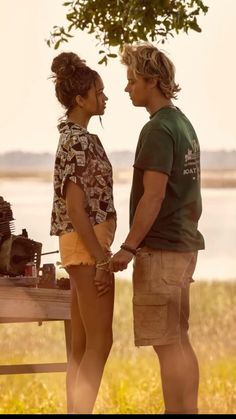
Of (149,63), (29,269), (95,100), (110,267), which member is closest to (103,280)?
(110,267)

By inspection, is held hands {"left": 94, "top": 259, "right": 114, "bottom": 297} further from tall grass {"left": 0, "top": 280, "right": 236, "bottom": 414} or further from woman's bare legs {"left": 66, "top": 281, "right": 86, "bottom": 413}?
tall grass {"left": 0, "top": 280, "right": 236, "bottom": 414}

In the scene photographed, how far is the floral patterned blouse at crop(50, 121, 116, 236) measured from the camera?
571cm

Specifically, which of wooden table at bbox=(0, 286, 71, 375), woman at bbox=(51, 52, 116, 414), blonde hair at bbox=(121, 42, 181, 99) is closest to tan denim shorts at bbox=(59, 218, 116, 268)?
woman at bbox=(51, 52, 116, 414)

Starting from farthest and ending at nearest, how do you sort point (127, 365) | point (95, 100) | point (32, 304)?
point (127, 365)
point (32, 304)
point (95, 100)

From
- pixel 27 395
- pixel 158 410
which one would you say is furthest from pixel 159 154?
pixel 27 395

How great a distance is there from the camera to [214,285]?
13.0 m

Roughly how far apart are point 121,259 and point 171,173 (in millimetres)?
510

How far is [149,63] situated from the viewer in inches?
221

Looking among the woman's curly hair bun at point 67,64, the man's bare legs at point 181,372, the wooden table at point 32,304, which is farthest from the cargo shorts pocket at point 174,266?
the wooden table at point 32,304

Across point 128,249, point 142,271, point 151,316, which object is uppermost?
point 128,249

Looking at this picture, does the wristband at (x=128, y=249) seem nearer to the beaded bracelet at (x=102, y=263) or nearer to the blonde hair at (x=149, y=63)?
the beaded bracelet at (x=102, y=263)

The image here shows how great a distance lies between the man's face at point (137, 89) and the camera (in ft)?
18.5

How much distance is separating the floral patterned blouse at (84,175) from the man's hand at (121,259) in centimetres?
31

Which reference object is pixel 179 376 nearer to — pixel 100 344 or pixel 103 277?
pixel 100 344
